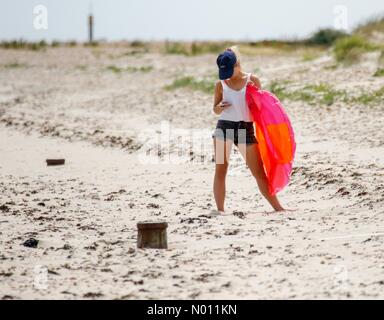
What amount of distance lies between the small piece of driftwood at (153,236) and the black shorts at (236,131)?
1340 millimetres

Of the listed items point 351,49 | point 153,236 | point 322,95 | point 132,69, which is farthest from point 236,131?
point 132,69

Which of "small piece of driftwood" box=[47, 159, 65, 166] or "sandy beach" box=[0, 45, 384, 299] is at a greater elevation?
"sandy beach" box=[0, 45, 384, 299]

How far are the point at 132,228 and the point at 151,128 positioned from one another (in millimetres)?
7632

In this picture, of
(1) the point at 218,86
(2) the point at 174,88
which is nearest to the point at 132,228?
(1) the point at 218,86

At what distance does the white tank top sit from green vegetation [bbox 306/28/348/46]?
133 feet

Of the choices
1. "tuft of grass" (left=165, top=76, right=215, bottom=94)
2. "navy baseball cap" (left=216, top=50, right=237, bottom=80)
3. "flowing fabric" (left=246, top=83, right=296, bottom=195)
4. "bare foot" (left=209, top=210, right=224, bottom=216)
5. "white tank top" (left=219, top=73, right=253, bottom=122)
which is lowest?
"tuft of grass" (left=165, top=76, right=215, bottom=94)

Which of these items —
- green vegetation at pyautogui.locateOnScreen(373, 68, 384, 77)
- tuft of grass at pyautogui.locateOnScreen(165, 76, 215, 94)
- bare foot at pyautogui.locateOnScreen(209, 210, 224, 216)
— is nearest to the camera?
bare foot at pyautogui.locateOnScreen(209, 210, 224, 216)

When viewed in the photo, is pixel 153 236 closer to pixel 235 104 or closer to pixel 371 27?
pixel 235 104

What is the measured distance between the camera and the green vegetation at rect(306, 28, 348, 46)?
48938 millimetres

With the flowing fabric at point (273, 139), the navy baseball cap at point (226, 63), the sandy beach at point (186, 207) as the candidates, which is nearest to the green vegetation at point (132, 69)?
the sandy beach at point (186, 207)

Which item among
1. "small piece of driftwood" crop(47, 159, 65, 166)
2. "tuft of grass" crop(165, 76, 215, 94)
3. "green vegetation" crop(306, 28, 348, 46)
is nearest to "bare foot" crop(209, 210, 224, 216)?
"small piece of driftwood" crop(47, 159, 65, 166)

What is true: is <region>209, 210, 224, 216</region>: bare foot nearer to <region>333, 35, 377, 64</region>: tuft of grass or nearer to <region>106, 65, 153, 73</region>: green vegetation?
<region>333, 35, 377, 64</region>: tuft of grass

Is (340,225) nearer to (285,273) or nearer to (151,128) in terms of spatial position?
(285,273)

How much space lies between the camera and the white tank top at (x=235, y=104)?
8719 millimetres
